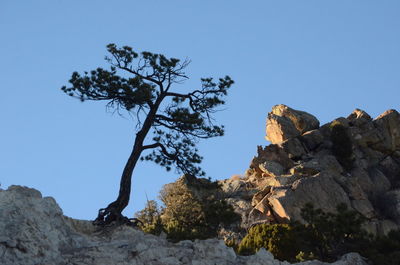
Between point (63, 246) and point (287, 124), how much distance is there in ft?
165

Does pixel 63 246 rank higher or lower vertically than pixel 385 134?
lower

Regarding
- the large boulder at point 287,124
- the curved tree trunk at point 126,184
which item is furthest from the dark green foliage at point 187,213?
the large boulder at point 287,124

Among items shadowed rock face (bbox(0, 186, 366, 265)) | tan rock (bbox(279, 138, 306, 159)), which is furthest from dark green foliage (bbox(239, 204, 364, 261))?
tan rock (bbox(279, 138, 306, 159))

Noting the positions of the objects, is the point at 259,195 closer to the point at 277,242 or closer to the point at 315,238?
the point at 277,242

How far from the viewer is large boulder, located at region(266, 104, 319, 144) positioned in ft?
215

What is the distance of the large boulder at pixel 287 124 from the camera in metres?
65.5

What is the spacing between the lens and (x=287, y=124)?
6631 cm

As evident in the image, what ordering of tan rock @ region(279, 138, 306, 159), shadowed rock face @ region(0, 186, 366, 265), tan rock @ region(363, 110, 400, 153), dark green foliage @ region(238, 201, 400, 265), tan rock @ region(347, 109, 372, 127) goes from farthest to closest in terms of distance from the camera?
tan rock @ region(347, 109, 372, 127)
tan rock @ region(363, 110, 400, 153)
tan rock @ region(279, 138, 306, 159)
dark green foliage @ region(238, 201, 400, 265)
shadowed rock face @ region(0, 186, 366, 265)

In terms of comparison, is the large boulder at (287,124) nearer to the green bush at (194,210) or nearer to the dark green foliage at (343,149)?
the dark green foliage at (343,149)

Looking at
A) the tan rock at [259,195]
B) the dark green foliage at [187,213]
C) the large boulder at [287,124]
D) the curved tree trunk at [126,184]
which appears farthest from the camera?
the large boulder at [287,124]

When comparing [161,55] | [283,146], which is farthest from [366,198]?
[161,55]

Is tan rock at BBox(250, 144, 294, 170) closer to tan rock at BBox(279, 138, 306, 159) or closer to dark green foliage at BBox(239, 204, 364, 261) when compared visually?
tan rock at BBox(279, 138, 306, 159)

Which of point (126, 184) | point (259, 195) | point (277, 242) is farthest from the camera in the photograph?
point (259, 195)

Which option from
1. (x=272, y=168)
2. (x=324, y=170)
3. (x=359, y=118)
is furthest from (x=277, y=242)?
(x=359, y=118)
